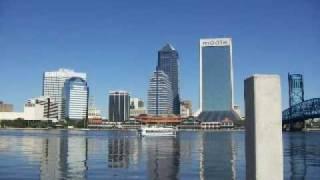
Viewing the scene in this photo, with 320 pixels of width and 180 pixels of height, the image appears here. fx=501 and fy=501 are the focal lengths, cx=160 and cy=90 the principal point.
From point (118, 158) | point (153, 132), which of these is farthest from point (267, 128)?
point (153, 132)

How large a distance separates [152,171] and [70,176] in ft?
22.8

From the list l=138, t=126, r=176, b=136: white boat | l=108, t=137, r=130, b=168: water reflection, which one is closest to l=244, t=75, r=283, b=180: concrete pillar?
l=108, t=137, r=130, b=168: water reflection

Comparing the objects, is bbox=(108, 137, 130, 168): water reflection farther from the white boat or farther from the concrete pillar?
the white boat

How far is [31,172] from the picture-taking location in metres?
33.9

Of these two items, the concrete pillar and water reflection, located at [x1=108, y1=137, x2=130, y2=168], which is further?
water reflection, located at [x1=108, y1=137, x2=130, y2=168]

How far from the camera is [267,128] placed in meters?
9.30

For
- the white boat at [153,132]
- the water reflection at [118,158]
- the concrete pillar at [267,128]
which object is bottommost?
the water reflection at [118,158]

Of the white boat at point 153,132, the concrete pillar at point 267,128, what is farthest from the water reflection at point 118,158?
the white boat at point 153,132

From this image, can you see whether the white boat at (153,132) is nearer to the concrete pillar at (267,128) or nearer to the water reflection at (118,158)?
the water reflection at (118,158)

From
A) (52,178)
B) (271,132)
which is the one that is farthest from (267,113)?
(52,178)

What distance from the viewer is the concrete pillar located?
30.5ft

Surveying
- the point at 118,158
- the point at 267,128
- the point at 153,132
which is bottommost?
the point at 118,158

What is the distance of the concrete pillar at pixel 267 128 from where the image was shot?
9.29 meters

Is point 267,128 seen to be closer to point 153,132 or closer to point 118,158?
point 118,158
